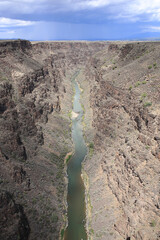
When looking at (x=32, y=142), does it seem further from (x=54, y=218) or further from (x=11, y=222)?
(x=11, y=222)

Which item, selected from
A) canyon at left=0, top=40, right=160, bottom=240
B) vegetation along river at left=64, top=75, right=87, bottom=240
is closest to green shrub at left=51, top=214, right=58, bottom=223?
canyon at left=0, top=40, right=160, bottom=240

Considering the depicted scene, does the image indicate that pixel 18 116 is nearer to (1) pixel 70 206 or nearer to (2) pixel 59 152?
(2) pixel 59 152

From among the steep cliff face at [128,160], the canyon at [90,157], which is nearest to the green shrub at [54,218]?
the canyon at [90,157]

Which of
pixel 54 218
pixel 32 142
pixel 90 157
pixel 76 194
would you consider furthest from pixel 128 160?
pixel 32 142

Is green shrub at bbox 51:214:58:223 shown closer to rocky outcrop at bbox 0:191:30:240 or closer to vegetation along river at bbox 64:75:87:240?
vegetation along river at bbox 64:75:87:240

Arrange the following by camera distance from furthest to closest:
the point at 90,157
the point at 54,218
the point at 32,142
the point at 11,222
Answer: the point at 90,157 < the point at 32,142 < the point at 54,218 < the point at 11,222

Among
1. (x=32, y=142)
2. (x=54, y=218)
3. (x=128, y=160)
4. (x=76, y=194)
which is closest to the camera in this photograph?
(x=128, y=160)
